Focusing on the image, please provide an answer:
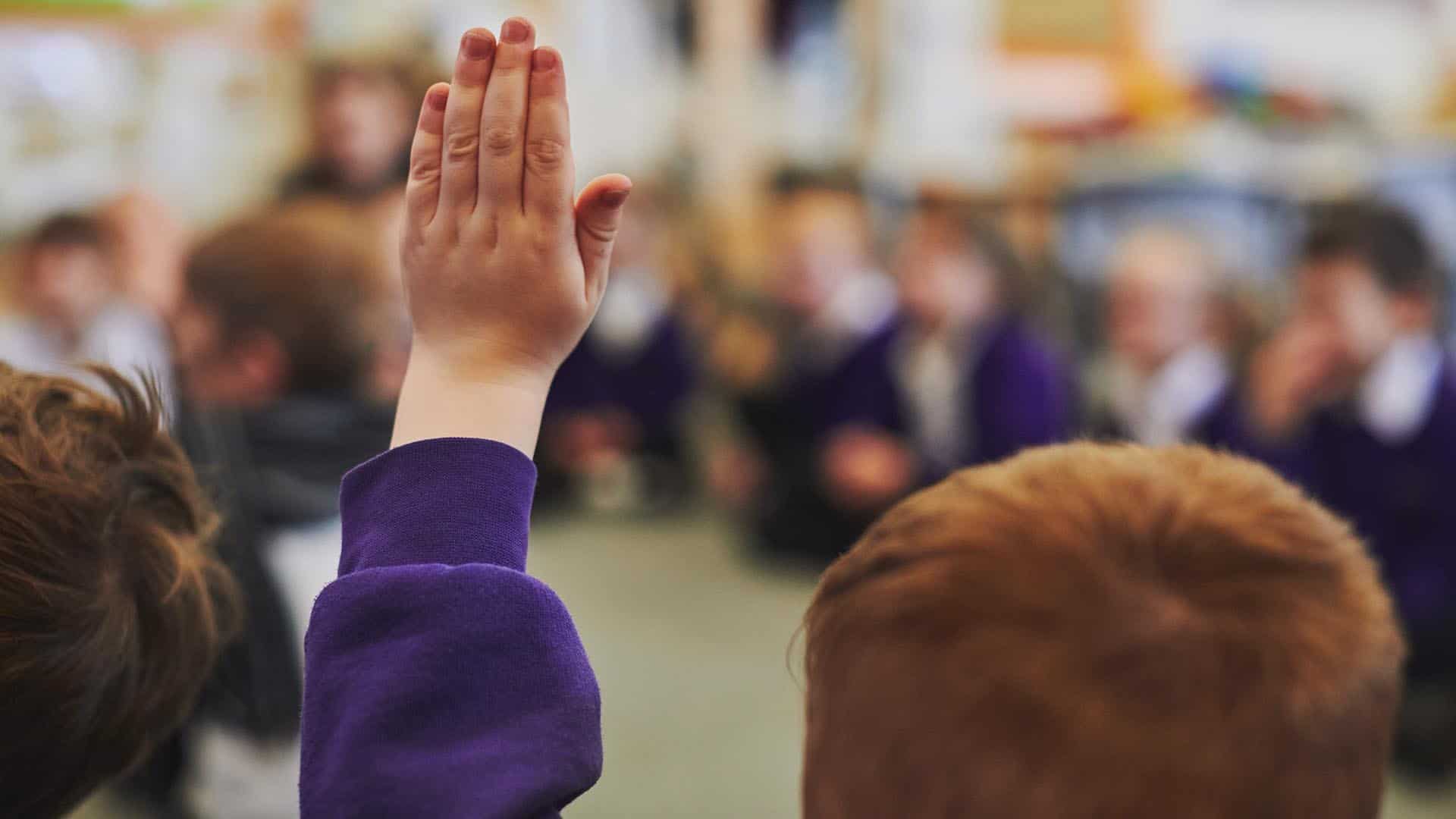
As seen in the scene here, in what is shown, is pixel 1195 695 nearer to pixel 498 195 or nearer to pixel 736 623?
pixel 498 195

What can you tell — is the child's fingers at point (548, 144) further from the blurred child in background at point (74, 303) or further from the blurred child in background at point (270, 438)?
the blurred child in background at point (74, 303)

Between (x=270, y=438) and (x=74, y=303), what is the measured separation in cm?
78

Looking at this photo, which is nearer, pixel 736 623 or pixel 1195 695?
pixel 1195 695

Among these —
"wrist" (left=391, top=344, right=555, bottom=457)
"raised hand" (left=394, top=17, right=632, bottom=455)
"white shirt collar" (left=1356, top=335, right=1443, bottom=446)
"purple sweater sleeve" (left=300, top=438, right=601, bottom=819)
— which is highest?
"raised hand" (left=394, top=17, right=632, bottom=455)

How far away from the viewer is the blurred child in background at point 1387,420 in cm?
170

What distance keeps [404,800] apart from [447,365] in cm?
14

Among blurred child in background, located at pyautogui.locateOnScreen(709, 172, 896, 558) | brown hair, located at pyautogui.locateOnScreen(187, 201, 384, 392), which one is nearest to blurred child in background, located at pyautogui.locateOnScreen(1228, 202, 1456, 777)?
blurred child in background, located at pyautogui.locateOnScreen(709, 172, 896, 558)

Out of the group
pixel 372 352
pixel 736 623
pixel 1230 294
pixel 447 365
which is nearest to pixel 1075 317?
pixel 1230 294

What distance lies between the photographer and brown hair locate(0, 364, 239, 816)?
0.44 metres

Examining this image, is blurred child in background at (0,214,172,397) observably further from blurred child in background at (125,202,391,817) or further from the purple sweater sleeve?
the purple sweater sleeve

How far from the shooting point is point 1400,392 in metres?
1.72

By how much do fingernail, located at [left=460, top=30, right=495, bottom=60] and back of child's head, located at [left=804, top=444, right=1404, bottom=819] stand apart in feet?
0.67

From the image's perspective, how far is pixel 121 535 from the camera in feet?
1.57

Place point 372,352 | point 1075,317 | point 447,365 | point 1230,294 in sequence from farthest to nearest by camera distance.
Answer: point 1075,317
point 1230,294
point 372,352
point 447,365
